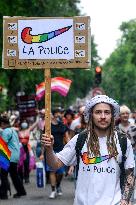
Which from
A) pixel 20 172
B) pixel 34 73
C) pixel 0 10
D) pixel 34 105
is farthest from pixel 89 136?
pixel 34 73

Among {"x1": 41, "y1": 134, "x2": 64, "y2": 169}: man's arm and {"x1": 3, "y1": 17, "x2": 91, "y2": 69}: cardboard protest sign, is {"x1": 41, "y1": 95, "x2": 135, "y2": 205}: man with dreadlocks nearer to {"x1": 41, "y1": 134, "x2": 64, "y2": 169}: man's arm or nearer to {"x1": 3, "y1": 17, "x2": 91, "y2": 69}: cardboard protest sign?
{"x1": 41, "y1": 134, "x2": 64, "y2": 169}: man's arm

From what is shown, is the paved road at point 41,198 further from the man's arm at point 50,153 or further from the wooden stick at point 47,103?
the man's arm at point 50,153

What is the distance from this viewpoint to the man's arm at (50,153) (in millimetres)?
5738

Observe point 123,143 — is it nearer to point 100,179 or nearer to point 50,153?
point 100,179

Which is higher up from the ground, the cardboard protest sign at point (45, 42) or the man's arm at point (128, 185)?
the cardboard protest sign at point (45, 42)

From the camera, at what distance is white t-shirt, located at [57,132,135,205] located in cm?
559

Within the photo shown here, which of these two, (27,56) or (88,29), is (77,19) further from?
(27,56)

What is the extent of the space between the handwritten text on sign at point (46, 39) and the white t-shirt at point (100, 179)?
1295mm

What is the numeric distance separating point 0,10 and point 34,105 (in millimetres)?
5753

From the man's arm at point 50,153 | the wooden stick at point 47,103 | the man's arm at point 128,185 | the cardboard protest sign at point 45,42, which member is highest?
the cardboard protest sign at point 45,42

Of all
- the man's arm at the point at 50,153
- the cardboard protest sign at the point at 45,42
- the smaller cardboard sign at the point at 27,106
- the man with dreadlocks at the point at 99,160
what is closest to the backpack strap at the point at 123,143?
the man with dreadlocks at the point at 99,160

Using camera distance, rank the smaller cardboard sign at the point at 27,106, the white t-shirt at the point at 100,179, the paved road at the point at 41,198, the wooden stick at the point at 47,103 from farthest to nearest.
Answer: the smaller cardboard sign at the point at 27,106
the paved road at the point at 41,198
the wooden stick at the point at 47,103
the white t-shirt at the point at 100,179

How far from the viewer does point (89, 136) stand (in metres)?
5.78

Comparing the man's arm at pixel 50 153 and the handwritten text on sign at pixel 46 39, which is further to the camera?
the handwritten text on sign at pixel 46 39
